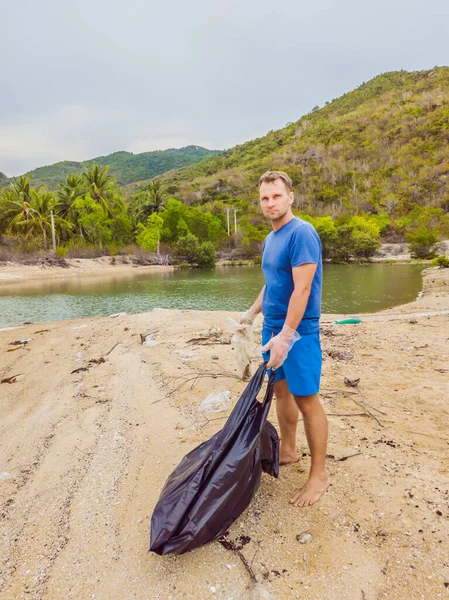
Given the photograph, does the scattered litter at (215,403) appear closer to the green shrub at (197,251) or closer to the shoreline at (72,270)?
the shoreline at (72,270)

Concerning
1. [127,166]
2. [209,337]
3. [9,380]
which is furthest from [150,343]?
[127,166]

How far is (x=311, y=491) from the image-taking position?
2.02 m

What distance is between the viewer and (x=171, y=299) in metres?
15.6

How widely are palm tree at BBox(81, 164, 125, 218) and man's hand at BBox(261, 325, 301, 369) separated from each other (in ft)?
143

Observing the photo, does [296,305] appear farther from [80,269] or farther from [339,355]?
[80,269]

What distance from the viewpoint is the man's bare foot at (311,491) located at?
199cm

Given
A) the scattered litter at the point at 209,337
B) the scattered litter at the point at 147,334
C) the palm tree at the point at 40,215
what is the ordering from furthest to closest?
the palm tree at the point at 40,215, the scattered litter at the point at 147,334, the scattered litter at the point at 209,337

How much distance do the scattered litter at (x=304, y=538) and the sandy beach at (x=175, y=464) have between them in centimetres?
2

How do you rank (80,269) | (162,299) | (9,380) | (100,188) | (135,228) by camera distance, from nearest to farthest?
(9,380)
(162,299)
(80,269)
(100,188)
(135,228)

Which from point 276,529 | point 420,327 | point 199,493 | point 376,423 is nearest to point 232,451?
point 199,493

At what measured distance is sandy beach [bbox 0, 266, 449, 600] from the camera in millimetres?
1564

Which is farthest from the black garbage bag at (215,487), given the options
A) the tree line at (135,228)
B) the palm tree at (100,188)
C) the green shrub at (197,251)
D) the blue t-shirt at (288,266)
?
the palm tree at (100,188)

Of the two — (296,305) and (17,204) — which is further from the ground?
(17,204)

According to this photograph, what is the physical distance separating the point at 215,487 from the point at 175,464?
92 centimetres
